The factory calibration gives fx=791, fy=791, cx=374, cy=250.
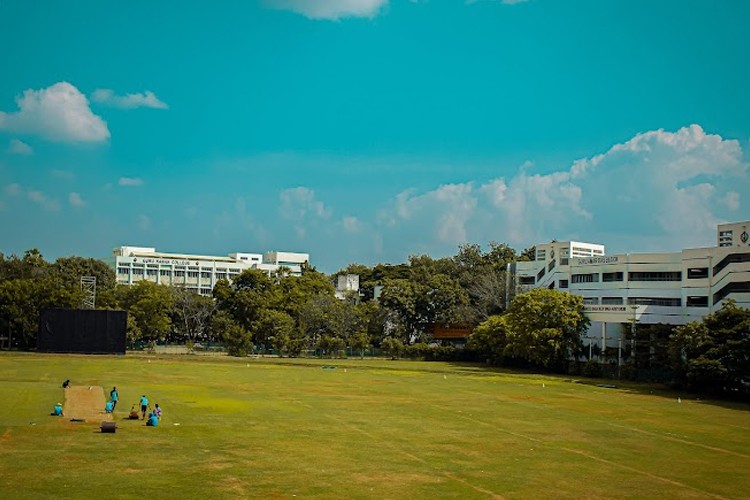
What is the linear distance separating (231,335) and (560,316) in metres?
43.3

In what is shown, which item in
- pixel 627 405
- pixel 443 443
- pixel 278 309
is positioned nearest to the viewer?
pixel 443 443

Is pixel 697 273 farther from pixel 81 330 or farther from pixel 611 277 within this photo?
pixel 81 330

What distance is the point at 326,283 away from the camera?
13000cm

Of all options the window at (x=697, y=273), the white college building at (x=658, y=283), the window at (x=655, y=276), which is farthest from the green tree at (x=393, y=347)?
the window at (x=697, y=273)

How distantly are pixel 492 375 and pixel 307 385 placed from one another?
25275 millimetres

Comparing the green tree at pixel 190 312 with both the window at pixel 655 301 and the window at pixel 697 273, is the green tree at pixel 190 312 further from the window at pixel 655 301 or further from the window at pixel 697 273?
the window at pixel 697 273

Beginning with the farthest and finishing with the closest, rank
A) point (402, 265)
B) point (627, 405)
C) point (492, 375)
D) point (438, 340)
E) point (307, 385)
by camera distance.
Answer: point (402, 265), point (438, 340), point (492, 375), point (307, 385), point (627, 405)

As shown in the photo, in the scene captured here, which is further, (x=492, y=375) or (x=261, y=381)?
(x=492, y=375)

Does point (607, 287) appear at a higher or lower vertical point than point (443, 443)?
higher

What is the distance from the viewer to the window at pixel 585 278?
97062 mm

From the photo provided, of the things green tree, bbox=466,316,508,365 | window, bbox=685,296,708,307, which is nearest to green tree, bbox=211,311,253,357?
green tree, bbox=466,316,508,365

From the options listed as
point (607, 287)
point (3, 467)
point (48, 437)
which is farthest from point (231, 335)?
point (3, 467)

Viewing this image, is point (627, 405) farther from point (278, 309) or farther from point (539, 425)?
point (278, 309)

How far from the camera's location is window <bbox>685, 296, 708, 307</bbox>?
266ft
